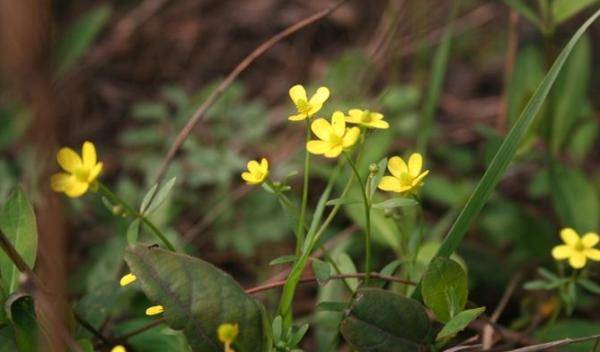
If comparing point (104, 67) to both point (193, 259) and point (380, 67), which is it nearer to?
point (380, 67)

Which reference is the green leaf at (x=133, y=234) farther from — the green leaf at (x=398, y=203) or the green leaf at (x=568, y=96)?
the green leaf at (x=568, y=96)

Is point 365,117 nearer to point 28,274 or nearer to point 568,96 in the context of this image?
point 28,274

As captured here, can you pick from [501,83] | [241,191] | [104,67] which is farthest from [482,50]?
[104,67]

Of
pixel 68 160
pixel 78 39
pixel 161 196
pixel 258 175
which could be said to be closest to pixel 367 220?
pixel 258 175

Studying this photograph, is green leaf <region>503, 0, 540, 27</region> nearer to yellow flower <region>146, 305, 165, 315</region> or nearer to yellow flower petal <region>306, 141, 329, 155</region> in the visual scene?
yellow flower petal <region>306, 141, 329, 155</region>

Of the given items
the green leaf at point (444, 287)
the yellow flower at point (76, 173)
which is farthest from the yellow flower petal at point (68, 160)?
the green leaf at point (444, 287)

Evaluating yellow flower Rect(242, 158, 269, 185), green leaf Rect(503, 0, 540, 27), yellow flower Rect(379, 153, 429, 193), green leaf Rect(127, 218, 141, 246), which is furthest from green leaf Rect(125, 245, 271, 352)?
green leaf Rect(503, 0, 540, 27)

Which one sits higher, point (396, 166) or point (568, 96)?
point (396, 166)
